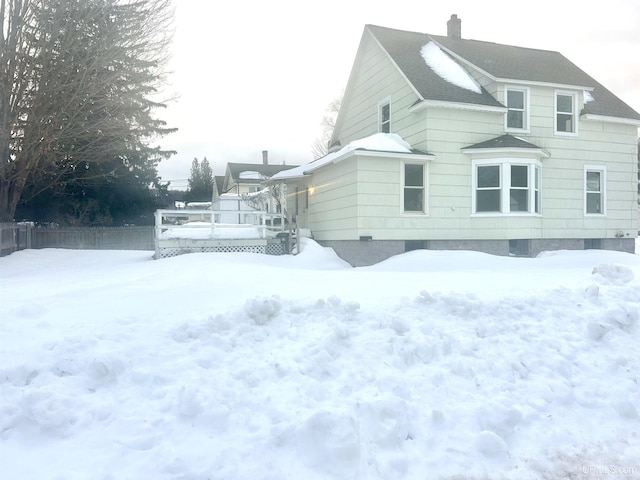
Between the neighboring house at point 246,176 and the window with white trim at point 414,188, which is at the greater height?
the neighboring house at point 246,176

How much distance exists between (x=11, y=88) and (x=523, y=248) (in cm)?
1765

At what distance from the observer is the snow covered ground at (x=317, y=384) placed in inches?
148

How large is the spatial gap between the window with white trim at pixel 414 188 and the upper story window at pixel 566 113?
520 cm

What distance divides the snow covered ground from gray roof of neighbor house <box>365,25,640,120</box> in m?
9.35

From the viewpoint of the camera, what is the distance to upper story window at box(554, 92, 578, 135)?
16.3 metres

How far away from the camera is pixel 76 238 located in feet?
75.5

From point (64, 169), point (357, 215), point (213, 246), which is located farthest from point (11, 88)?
point (357, 215)

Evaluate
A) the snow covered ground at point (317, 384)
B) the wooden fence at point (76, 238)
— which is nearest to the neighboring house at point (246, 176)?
the wooden fence at point (76, 238)

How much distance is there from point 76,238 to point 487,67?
61.8 ft

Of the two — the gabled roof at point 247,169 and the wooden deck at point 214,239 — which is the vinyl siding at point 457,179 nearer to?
the wooden deck at point 214,239

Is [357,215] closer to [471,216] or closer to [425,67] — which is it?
[471,216]

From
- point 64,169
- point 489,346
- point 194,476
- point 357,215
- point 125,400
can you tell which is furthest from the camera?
point 64,169

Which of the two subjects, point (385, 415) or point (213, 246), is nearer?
point (385, 415)

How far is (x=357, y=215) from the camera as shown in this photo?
14188 millimetres
